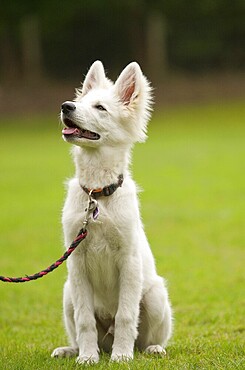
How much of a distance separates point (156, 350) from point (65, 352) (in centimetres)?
74

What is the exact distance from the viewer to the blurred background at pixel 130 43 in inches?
1764

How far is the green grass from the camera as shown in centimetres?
711

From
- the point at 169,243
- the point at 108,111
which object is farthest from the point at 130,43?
the point at 108,111

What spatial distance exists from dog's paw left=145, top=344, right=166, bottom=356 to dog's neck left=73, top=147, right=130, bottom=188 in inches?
55.7

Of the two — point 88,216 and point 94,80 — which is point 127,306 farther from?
point 94,80

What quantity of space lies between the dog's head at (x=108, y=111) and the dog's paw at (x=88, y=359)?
5.35 feet

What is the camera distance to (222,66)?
47062 mm

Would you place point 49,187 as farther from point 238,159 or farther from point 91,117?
point 91,117

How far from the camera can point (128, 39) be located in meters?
47.7

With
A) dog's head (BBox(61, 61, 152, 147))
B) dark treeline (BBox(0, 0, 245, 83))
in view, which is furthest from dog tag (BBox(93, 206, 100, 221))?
dark treeline (BBox(0, 0, 245, 83))

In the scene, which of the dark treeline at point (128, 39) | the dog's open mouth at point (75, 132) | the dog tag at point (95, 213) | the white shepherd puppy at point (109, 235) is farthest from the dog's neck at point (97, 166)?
the dark treeline at point (128, 39)

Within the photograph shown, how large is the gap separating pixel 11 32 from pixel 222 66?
470 inches

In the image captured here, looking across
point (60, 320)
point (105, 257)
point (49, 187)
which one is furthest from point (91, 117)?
point (49, 187)

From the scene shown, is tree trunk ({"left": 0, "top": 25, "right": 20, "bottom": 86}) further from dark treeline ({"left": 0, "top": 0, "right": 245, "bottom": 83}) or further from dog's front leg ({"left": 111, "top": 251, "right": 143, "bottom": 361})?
dog's front leg ({"left": 111, "top": 251, "right": 143, "bottom": 361})
